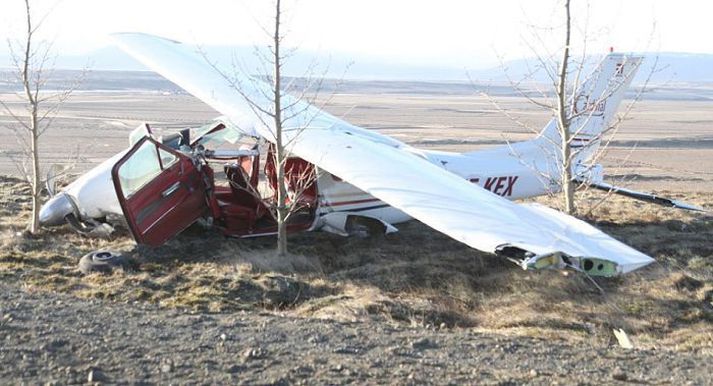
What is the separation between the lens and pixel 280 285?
8375 millimetres

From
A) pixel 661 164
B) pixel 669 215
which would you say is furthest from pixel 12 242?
pixel 661 164

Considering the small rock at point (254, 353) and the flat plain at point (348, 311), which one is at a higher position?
the small rock at point (254, 353)

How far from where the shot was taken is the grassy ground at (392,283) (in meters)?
7.53

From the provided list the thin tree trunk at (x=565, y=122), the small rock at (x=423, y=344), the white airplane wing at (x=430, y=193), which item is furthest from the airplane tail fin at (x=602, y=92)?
the small rock at (x=423, y=344)

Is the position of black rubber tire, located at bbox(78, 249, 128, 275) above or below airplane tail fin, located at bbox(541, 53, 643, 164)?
below

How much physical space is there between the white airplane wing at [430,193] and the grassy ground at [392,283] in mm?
1133

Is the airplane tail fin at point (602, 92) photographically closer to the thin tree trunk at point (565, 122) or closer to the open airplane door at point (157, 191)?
the thin tree trunk at point (565, 122)

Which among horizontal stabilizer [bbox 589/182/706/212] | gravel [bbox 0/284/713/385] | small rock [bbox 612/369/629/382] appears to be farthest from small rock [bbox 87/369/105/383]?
horizontal stabilizer [bbox 589/182/706/212]

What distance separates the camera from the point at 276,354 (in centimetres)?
548

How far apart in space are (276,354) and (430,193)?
2.96 metres

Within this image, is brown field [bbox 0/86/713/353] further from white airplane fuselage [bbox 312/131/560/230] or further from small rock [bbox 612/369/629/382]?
small rock [bbox 612/369/629/382]

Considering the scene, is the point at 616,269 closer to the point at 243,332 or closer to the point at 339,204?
the point at 243,332

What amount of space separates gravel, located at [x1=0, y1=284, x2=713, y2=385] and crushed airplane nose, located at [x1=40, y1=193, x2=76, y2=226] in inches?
132

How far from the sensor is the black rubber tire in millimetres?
8594
